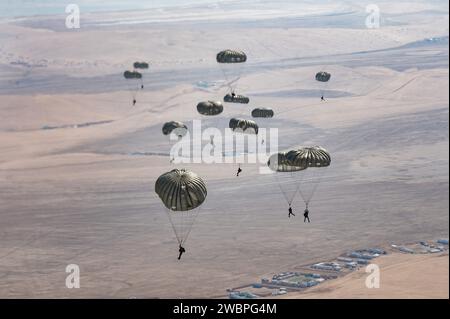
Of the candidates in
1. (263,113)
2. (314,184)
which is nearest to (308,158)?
(263,113)

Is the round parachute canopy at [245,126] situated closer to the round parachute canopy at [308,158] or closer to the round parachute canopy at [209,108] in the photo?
the round parachute canopy at [209,108]

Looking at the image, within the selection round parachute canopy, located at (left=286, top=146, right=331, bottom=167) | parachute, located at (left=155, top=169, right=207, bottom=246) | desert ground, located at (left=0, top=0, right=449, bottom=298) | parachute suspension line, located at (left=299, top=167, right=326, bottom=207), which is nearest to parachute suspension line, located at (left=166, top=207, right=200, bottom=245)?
desert ground, located at (left=0, top=0, right=449, bottom=298)

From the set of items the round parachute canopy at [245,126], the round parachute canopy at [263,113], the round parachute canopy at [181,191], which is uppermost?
the round parachute canopy at [263,113]

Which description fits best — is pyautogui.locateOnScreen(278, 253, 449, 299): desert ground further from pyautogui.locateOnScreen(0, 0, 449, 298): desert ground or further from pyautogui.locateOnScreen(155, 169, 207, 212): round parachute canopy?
pyautogui.locateOnScreen(155, 169, 207, 212): round parachute canopy

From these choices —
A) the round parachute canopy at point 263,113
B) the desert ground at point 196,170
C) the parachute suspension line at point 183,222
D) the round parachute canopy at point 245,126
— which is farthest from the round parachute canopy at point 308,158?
the parachute suspension line at point 183,222

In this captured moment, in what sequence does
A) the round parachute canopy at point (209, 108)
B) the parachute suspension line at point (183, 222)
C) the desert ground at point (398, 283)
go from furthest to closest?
the parachute suspension line at point (183, 222) < the round parachute canopy at point (209, 108) < the desert ground at point (398, 283)
